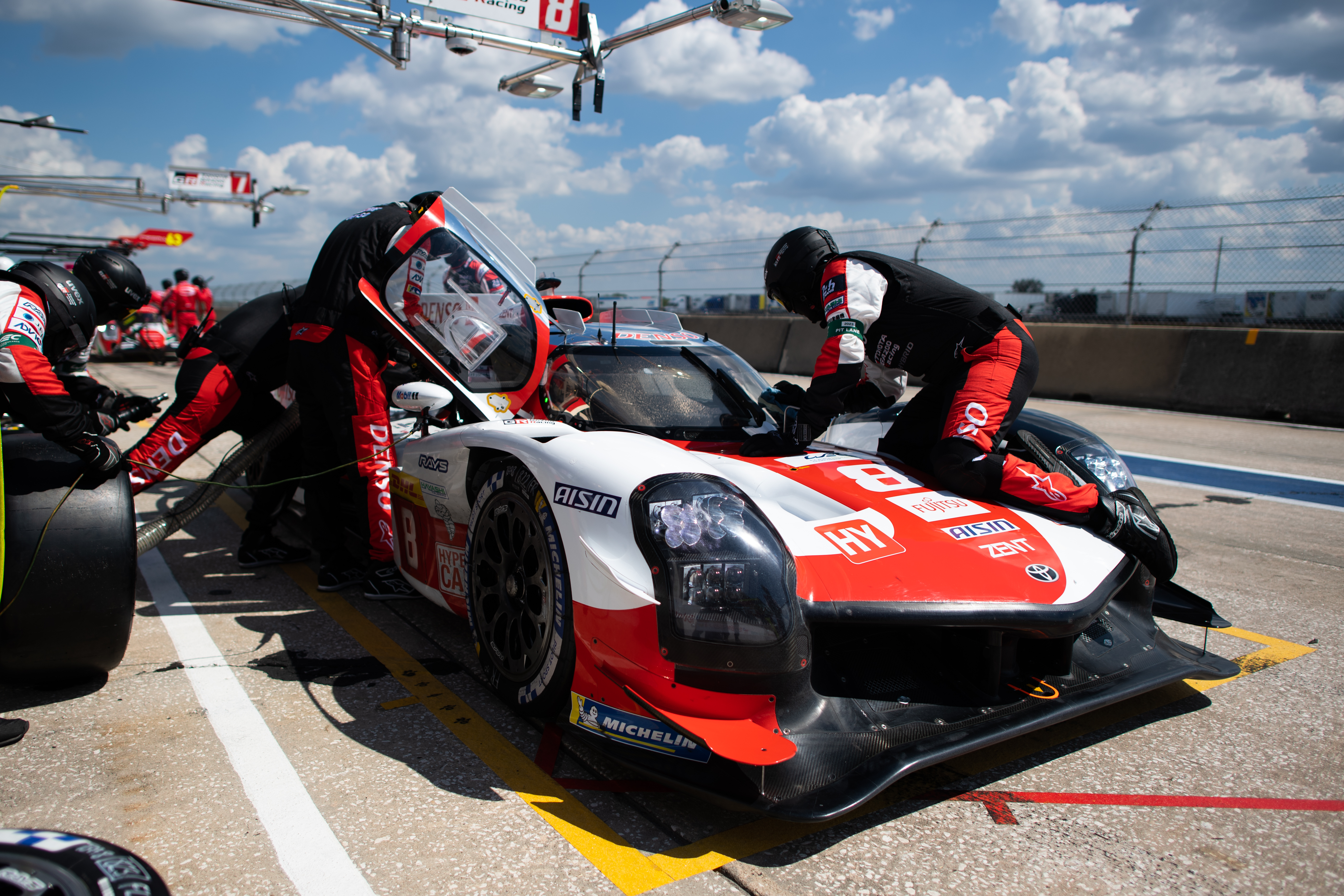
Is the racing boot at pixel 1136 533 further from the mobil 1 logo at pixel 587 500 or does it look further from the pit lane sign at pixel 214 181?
the pit lane sign at pixel 214 181

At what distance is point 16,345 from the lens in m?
3.15

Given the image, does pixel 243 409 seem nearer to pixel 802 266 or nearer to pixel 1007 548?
pixel 802 266

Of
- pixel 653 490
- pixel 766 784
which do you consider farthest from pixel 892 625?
pixel 653 490

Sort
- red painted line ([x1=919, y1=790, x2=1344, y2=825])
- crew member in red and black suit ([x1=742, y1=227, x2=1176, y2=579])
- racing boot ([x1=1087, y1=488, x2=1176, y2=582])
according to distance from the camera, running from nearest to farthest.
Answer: red painted line ([x1=919, y1=790, x2=1344, y2=825]), racing boot ([x1=1087, y1=488, x2=1176, y2=582]), crew member in red and black suit ([x1=742, y1=227, x2=1176, y2=579])

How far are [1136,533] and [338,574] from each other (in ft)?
11.3

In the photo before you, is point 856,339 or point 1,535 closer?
point 1,535

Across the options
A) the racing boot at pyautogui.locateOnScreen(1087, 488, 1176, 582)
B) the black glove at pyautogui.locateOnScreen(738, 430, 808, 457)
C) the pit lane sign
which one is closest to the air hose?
the black glove at pyautogui.locateOnScreen(738, 430, 808, 457)

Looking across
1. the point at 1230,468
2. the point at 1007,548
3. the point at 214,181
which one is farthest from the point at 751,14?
the point at 214,181

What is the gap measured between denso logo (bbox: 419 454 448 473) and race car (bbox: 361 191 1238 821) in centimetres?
1

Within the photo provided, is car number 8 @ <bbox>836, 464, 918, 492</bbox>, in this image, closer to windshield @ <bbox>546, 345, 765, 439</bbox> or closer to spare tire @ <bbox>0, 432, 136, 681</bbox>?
windshield @ <bbox>546, 345, 765, 439</bbox>

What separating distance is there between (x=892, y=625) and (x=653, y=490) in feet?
2.32

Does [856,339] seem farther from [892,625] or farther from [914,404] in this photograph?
[892,625]

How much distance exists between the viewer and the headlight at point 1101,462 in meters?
3.24

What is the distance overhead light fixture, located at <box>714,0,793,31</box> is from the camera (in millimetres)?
9859
